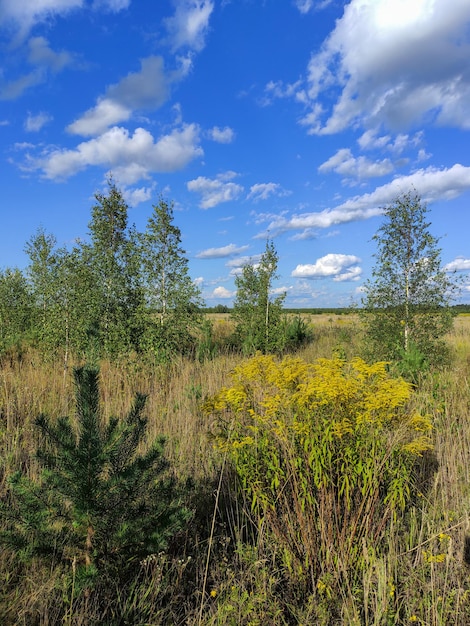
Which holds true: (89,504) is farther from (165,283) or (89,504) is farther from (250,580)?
(165,283)

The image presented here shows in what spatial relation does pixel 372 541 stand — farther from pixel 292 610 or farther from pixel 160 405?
pixel 160 405

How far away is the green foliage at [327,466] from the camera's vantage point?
2.33 metres

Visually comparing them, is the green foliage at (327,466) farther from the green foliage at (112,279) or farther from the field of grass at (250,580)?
the green foliage at (112,279)

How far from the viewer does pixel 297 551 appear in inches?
96.7

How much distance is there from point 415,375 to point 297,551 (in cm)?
465

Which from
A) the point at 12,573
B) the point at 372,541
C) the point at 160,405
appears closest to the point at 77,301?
the point at 160,405

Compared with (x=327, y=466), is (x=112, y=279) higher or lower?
higher

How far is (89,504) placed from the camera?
1.80 m

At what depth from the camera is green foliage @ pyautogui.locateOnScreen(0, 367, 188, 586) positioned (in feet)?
5.92

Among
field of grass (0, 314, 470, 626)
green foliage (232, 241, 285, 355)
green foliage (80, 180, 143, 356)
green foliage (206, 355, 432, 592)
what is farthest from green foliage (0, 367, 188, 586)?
green foliage (232, 241, 285, 355)

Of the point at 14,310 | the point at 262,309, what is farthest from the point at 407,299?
the point at 14,310

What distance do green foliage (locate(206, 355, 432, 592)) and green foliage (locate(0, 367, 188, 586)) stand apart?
0.69m

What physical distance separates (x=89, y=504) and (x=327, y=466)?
1.43 meters

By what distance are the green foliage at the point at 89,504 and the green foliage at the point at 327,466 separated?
2.27 ft
